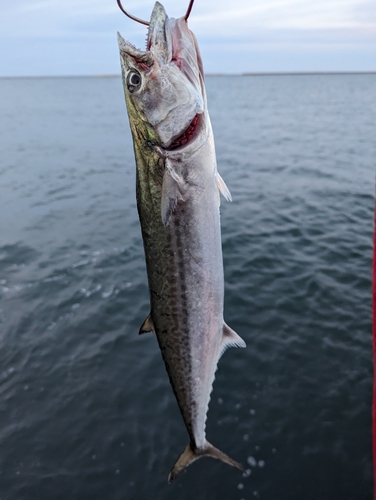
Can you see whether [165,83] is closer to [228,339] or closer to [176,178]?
[176,178]

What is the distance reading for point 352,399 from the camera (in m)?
6.59

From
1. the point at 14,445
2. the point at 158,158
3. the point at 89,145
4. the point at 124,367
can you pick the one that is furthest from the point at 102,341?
the point at 89,145

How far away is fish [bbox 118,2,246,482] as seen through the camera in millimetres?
2574

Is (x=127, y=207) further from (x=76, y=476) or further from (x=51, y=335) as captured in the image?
(x=76, y=476)

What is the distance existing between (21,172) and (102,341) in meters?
17.8

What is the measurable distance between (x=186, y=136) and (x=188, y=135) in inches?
0.6

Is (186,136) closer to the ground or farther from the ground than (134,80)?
closer to the ground

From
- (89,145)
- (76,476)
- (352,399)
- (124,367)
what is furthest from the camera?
(89,145)

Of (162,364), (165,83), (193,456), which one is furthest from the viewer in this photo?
(162,364)

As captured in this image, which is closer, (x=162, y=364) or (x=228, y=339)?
(x=228, y=339)

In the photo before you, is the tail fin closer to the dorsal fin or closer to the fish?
the dorsal fin

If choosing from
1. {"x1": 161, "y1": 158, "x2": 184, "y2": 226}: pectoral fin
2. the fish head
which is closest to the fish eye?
the fish head

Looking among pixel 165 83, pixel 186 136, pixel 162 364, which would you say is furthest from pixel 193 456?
pixel 162 364

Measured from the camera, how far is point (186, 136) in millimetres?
2666
